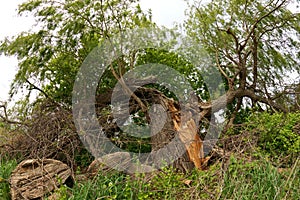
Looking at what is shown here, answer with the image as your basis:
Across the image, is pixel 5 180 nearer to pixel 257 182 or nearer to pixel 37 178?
pixel 37 178

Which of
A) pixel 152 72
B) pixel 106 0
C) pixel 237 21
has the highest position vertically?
pixel 106 0

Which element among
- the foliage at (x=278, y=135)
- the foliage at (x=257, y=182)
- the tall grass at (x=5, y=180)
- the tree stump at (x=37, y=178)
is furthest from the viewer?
the foliage at (x=278, y=135)

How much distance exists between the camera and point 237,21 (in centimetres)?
812

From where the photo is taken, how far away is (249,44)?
7957 mm

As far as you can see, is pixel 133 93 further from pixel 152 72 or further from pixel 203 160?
pixel 203 160

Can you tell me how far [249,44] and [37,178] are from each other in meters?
4.69

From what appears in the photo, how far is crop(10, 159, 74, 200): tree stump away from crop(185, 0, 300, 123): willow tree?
3.38m

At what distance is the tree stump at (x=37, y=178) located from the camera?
506 cm

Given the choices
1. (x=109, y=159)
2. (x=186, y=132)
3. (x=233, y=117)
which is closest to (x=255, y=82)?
(x=233, y=117)

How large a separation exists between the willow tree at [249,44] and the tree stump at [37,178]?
11.1 feet

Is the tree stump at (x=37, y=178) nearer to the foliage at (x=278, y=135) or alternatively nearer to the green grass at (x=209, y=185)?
the green grass at (x=209, y=185)

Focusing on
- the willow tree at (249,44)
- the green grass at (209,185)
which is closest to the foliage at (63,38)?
the willow tree at (249,44)

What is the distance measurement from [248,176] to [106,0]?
4059mm

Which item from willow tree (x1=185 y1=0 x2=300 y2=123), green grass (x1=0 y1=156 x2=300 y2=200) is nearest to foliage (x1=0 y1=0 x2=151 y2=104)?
willow tree (x1=185 y1=0 x2=300 y2=123)
